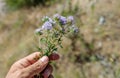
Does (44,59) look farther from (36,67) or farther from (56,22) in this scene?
(56,22)

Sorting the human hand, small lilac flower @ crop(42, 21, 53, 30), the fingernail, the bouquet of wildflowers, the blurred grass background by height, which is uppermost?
small lilac flower @ crop(42, 21, 53, 30)

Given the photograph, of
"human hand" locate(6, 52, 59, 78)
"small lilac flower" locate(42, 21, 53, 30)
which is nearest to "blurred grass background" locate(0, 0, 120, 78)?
"human hand" locate(6, 52, 59, 78)

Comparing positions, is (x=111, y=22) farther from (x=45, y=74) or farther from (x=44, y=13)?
(x=45, y=74)

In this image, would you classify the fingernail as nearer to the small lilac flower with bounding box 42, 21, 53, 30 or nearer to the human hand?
the human hand

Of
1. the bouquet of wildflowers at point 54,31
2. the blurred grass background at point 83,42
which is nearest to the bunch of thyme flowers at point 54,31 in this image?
the bouquet of wildflowers at point 54,31

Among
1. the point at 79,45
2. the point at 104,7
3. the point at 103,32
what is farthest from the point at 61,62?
the point at 104,7

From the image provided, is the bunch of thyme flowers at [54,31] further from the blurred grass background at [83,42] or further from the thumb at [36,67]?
the blurred grass background at [83,42]
